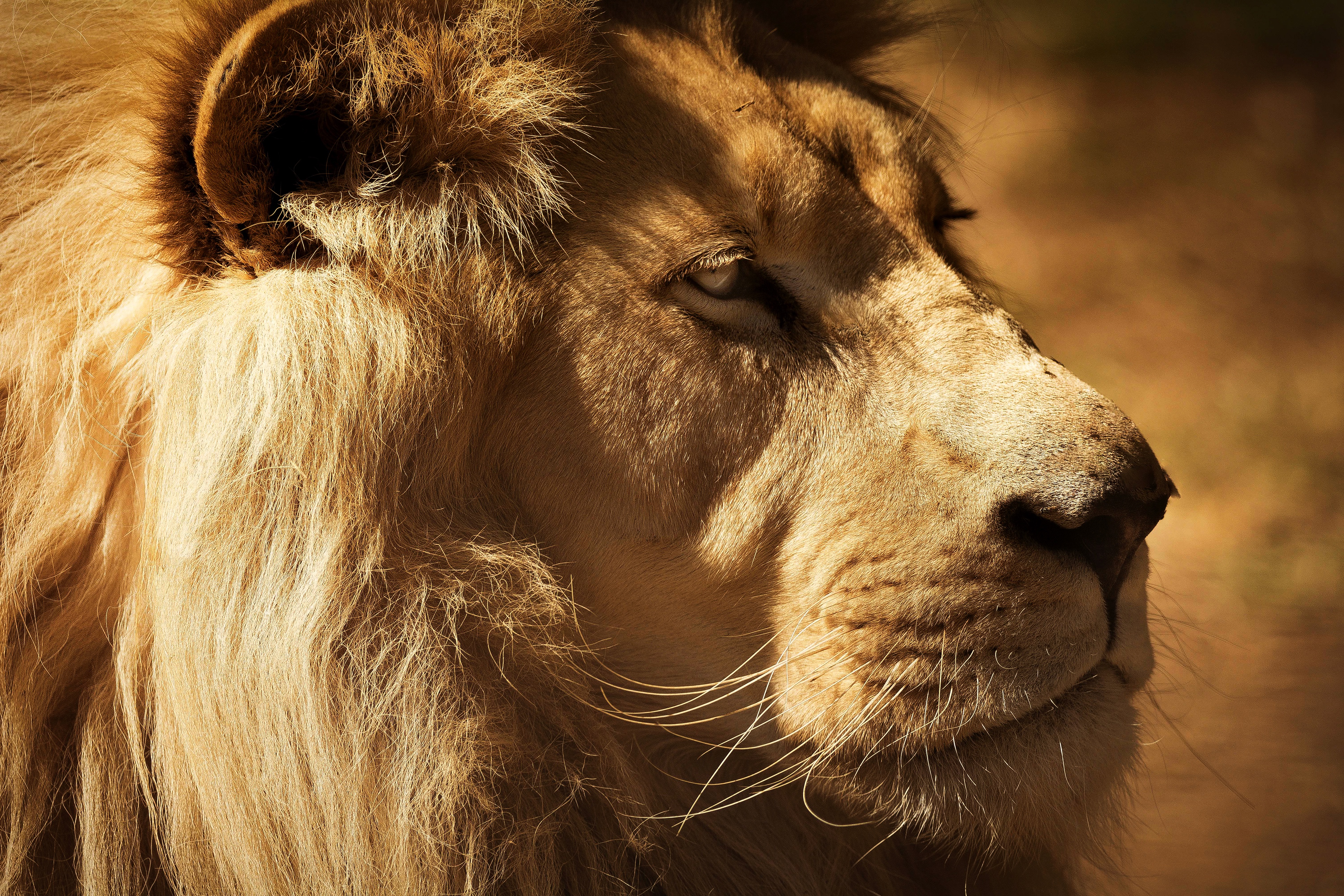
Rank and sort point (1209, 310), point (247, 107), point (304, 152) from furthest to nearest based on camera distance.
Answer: point (1209, 310) < point (304, 152) < point (247, 107)

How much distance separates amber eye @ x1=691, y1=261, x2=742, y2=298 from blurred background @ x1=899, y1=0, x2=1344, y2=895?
917mm

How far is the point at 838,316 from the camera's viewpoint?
142 cm

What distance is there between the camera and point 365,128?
1.23 metres

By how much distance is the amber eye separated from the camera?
1356 millimetres

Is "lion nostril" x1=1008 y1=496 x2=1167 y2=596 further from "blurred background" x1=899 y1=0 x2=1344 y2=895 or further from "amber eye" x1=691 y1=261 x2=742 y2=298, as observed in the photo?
"blurred background" x1=899 y1=0 x2=1344 y2=895

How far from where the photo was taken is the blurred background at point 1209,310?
109 inches

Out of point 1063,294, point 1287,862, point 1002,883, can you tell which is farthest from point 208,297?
point 1063,294

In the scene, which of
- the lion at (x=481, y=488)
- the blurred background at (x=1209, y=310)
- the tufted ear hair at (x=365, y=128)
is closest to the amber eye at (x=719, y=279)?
the lion at (x=481, y=488)

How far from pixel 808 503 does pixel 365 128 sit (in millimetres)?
657

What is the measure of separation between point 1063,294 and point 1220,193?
3.18ft

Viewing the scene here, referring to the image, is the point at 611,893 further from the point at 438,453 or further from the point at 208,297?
the point at 208,297

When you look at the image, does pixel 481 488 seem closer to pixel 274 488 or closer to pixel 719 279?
pixel 274 488

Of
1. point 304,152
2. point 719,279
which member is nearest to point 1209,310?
point 719,279

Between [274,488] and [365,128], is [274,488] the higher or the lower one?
the lower one
